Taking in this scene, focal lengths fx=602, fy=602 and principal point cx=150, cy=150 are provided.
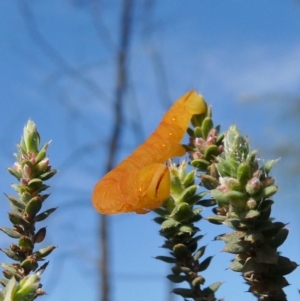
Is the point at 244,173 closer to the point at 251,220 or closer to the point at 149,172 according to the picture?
the point at 251,220

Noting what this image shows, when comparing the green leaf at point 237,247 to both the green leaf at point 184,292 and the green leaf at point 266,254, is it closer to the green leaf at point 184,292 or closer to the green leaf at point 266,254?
the green leaf at point 266,254

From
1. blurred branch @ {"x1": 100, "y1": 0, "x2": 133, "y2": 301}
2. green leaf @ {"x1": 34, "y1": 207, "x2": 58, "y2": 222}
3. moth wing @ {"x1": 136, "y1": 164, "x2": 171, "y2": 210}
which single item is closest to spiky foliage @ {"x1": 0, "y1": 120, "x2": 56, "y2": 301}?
green leaf @ {"x1": 34, "y1": 207, "x2": 58, "y2": 222}

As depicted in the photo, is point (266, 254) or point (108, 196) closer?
point (266, 254)

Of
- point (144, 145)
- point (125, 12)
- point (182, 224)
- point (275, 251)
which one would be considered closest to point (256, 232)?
point (275, 251)

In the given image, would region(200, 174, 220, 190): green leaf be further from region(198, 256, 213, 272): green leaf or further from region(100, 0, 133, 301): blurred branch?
region(100, 0, 133, 301): blurred branch

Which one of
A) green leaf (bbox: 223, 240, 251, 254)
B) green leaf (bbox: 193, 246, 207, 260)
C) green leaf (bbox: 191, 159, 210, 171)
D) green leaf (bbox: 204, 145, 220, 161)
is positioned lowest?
green leaf (bbox: 223, 240, 251, 254)

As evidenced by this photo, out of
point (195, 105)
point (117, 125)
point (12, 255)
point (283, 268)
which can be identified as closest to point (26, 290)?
point (12, 255)

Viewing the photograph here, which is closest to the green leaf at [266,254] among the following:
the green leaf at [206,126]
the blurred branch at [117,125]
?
the green leaf at [206,126]
